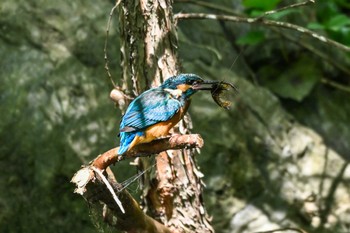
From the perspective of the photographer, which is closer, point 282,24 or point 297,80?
point 282,24

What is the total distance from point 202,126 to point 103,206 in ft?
6.71

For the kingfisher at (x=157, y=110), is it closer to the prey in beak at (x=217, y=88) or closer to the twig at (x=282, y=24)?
the prey in beak at (x=217, y=88)

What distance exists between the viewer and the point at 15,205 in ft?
14.5

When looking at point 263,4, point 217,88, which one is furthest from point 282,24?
point 263,4

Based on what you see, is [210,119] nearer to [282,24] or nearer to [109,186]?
[282,24]

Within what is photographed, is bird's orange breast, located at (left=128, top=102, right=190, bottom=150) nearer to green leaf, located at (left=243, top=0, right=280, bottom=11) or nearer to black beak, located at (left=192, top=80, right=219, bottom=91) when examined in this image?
black beak, located at (left=192, top=80, right=219, bottom=91)

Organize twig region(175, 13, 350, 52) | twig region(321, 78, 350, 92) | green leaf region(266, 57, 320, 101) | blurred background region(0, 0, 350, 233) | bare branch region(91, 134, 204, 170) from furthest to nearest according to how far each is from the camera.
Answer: twig region(321, 78, 350, 92)
green leaf region(266, 57, 320, 101)
blurred background region(0, 0, 350, 233)
twig region(175, 13, 350, 52)
bare branch region(91, 134, 204, 170)

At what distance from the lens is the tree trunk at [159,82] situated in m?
3.11

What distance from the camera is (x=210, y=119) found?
15.5 ft

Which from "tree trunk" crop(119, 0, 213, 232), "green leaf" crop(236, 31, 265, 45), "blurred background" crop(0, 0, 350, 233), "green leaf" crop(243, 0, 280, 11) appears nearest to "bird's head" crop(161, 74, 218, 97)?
"tree trunk" crop(119, 0, 213, 232)

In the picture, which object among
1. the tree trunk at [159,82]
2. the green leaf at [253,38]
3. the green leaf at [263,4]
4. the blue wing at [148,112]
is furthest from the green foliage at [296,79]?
the blue wing at [148,112]

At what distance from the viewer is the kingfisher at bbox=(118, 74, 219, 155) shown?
110 inches

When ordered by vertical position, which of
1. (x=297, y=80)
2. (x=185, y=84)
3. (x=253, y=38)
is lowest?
(x=185, y=84)

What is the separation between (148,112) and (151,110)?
19 millimetres
